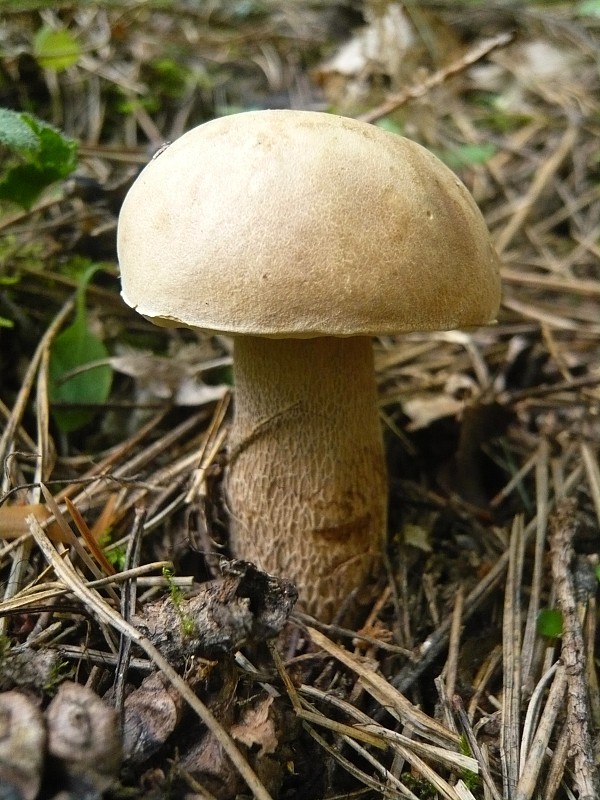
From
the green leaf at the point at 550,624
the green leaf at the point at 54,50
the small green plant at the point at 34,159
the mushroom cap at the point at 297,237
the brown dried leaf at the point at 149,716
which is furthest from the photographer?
the green leaf at the point at 54,50

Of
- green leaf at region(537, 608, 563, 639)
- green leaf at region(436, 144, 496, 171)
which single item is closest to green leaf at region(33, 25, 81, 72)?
green leaf at region(436, 144, 496, 171)

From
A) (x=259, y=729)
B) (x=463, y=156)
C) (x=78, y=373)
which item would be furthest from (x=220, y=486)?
(x=463, y=156)

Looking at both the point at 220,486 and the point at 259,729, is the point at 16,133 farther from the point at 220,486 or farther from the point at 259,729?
the point at 259,729

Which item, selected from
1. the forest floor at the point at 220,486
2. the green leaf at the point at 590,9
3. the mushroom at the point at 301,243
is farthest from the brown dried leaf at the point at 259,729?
the green leaf at the point at 590,9

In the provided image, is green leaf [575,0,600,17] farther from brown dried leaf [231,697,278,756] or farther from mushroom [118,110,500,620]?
brown dried leaf [231,697,278,756]

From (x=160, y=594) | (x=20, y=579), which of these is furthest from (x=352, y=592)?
(x=20, y=579)

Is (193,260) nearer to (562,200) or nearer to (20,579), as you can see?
(20,579)

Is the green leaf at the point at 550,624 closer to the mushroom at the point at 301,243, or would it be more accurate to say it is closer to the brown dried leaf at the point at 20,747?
the mushroom at the point at 301,243
